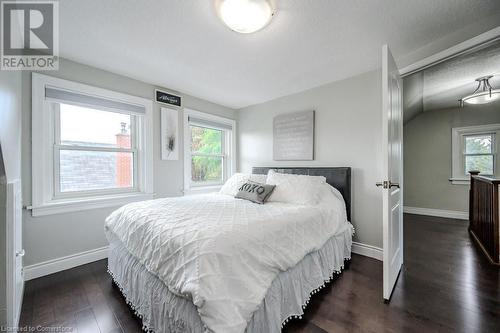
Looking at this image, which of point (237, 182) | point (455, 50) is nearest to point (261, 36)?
point (455, 50)

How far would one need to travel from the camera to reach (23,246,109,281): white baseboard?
6.39ft

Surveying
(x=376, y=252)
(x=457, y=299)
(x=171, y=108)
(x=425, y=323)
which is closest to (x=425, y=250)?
(x=376, y=252)

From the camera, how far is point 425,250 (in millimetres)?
2592

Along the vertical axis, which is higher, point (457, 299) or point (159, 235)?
point (159, 235)

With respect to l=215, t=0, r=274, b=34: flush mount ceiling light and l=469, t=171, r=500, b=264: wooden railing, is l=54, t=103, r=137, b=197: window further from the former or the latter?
l=469, t=171, r=500, b=264: wooden railing

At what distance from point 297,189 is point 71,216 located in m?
2.58

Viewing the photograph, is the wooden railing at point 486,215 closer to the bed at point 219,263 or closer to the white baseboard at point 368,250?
the white baseboard at point 368,250

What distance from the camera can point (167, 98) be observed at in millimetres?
2990

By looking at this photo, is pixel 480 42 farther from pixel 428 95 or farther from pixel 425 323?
pixel 428 95

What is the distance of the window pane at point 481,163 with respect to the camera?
12.7 feet

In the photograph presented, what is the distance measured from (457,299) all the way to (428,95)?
→ 3.35 meters

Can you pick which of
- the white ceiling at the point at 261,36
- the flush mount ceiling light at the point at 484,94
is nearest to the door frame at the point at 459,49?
the white ceiling at the point at 261,36

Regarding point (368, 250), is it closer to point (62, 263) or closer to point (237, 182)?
point (237, 182)

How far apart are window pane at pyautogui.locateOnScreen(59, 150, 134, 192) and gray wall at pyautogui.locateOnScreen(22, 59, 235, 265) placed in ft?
0.99
